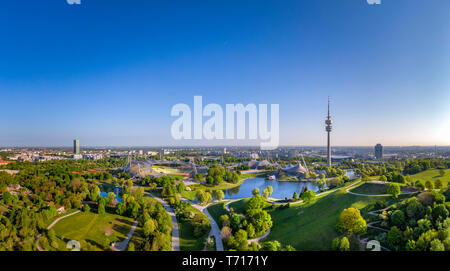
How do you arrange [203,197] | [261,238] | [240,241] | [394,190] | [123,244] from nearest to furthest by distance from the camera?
[240,241]
[123,244]
[261,238]
[394,190]
[203,197]

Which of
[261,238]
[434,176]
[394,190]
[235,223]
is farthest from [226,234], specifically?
[434,176]

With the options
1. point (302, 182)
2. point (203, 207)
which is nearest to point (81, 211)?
point (203, 207)

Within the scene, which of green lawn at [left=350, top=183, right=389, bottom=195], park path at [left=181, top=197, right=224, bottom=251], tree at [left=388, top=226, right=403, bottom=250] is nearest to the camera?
tree at [left=388, top=226, right=403, bottom=250]

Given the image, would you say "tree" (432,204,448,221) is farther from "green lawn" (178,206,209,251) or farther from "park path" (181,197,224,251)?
"green lawn" (178,206,209,251)

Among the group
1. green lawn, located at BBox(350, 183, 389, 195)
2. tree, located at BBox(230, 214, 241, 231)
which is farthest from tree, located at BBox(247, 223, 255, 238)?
green lawn, located at BBox(350, 183, 389, 195)

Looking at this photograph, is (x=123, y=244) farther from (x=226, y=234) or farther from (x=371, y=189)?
(x=371, y=189)

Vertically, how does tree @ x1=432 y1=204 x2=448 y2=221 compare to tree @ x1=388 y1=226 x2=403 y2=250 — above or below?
above
